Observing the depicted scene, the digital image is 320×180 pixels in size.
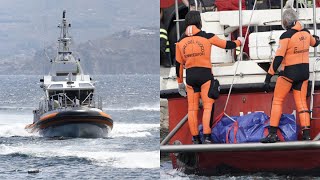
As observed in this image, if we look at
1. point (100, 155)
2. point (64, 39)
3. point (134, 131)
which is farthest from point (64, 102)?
point (134, 131)

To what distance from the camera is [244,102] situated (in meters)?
11.4

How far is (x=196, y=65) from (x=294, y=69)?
990 mm

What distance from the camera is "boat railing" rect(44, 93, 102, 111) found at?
31.9 m

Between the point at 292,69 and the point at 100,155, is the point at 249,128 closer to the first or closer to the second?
the point at 292,69

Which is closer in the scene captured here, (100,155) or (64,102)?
(100,155)

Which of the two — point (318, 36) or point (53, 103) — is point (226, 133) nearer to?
point (318, 36)

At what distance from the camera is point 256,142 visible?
35.8 ft

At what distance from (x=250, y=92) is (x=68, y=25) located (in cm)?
2835

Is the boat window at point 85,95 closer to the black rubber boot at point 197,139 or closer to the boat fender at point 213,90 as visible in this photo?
the black rubber boot at point 197,139

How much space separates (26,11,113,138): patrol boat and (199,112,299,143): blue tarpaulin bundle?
19.9 meters

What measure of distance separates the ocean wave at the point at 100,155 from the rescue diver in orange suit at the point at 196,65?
436 inches

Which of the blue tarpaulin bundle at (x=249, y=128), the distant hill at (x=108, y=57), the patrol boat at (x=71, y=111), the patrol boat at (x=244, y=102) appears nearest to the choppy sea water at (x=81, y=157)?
the patrol boat at (x=71, y=111)

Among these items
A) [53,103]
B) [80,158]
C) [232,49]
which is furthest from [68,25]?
[232,49]

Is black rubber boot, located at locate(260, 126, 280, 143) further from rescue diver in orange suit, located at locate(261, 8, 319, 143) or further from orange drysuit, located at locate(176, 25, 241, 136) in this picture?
orange drysuit, located at locate(176, 25, 241, 136)
